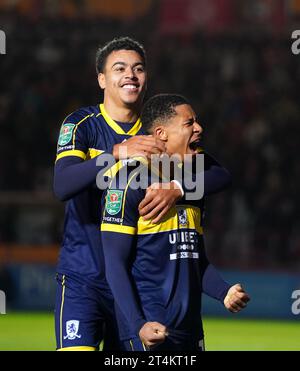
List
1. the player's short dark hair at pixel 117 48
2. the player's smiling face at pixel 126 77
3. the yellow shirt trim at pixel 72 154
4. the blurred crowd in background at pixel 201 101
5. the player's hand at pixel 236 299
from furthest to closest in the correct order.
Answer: the blurred crowd in background at pixel 201 101
the player's short dark hair at pixel 117 48
the player's smiling face at pixel 126 77
the yellow shirt trim at pixel 72 154
the player's hand at pixel 236 299

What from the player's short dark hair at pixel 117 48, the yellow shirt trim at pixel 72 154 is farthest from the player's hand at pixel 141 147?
the player's short dark hair at pixel 117 48

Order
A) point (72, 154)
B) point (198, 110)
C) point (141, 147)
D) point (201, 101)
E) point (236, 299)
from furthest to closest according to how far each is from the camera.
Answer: point (201, 101) → point (198, 110) → point (72, 154) → point (236, 299) → point (141, 147)

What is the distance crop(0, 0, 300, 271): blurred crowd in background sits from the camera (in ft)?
55.4

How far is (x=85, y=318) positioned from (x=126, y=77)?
1.29 metres

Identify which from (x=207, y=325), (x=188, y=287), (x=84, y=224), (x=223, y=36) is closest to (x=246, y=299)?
(x=188, y=287)

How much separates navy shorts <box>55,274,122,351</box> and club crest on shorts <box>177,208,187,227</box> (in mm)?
749

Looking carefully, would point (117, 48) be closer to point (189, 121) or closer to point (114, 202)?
point (189, 121)

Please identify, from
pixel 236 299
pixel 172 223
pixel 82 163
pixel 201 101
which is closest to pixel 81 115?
pixel 82 163

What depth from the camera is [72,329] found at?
5.43m

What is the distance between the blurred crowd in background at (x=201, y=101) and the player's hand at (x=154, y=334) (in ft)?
37.5

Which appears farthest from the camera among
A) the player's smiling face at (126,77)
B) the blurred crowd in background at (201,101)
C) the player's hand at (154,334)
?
the blurred crowd in background at (201,101)

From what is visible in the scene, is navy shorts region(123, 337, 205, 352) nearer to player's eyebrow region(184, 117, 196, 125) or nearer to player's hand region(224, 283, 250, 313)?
player's hand region(224, 283, 250, 313)

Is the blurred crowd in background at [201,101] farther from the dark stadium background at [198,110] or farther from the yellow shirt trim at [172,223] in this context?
the yellow shirt trim at [172,223]

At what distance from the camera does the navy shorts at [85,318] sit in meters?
5.41
